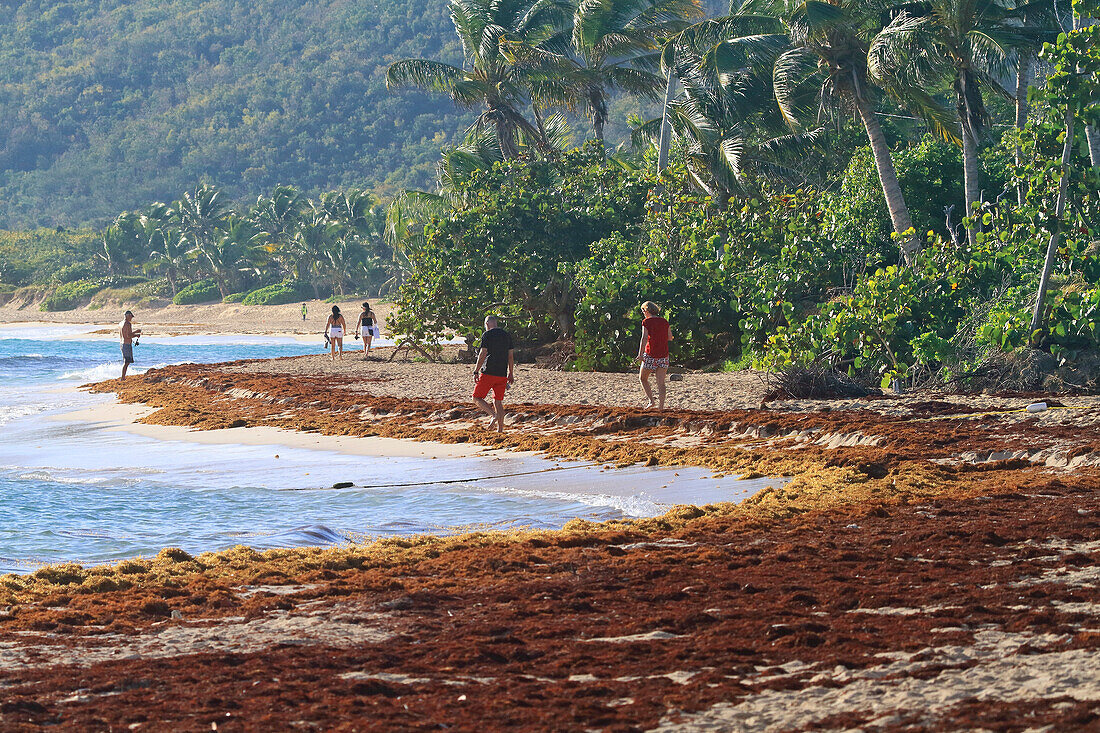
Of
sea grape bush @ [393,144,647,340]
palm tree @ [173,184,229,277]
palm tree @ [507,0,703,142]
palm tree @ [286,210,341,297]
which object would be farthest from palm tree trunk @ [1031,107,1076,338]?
palm tree @ [173,184,229,277]

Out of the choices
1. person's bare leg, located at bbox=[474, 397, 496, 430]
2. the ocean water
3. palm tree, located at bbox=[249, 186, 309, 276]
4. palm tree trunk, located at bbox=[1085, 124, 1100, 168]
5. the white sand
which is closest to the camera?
the white sand

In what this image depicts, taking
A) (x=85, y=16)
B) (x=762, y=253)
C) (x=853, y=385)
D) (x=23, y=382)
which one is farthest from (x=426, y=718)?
(x=85, y=16)

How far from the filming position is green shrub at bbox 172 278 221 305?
7644 cm

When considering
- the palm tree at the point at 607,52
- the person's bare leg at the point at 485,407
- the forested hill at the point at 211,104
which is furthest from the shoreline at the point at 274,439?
the forested hill at the point at 211,104

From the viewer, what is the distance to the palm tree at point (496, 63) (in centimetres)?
3008

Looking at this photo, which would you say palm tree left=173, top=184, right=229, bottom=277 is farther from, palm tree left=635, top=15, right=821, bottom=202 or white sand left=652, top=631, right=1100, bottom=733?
white sand left=652, top=631, right=1100, bottom=733

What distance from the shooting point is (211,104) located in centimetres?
13438

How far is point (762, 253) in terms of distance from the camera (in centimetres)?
1909

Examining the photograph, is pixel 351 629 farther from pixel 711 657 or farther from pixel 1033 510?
pixel 1033 510

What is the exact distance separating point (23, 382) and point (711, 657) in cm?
2828

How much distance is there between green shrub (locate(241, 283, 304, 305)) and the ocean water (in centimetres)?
5641

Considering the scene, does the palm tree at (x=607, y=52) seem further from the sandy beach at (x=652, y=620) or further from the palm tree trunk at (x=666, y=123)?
the sandy beach at (x=652, y=620)

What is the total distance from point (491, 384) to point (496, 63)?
61.5 ft

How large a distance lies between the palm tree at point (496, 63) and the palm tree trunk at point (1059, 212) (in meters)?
18.1
